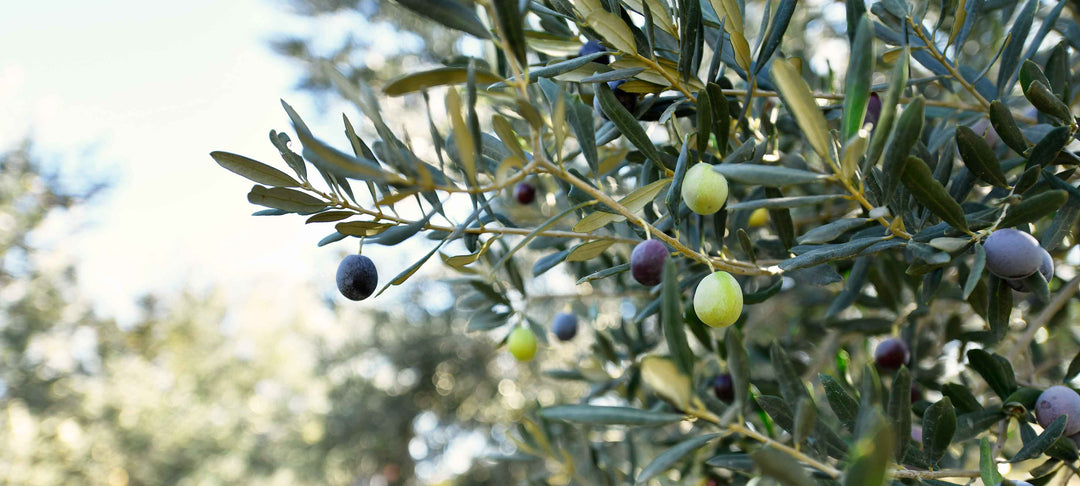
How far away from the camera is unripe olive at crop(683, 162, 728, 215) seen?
2.62 feet

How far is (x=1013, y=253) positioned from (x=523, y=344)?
1.07 meters

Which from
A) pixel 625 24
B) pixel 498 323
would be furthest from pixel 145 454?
pixel 625 24

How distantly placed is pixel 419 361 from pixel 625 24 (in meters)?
6.59

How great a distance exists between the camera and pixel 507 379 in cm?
715

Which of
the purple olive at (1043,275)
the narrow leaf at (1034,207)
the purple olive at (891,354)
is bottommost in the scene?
the purple olive at (891,354)

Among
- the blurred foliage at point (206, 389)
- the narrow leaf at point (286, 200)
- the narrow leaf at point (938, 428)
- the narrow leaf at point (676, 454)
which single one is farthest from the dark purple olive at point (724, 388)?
the blurred foliage at point (206, 389)

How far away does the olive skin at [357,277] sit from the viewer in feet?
3.25

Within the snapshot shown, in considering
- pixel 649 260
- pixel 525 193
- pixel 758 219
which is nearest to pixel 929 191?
pixel 649 260

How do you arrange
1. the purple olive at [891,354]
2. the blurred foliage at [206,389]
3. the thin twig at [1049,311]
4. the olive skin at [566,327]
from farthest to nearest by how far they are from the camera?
the blurred foliage at [206,389], the olive skin at [566,327], the purple olive at [891,354], the thin twig at [1049,311]

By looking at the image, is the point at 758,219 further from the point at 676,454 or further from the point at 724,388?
the point at 676,454

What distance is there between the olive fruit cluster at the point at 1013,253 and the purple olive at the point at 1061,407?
0.85 feet

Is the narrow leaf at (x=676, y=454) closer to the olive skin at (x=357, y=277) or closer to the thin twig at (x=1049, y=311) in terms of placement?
the olive skin at (x=357, y=277)

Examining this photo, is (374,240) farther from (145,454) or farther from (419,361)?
(145,454)

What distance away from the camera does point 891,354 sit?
1.47 m
